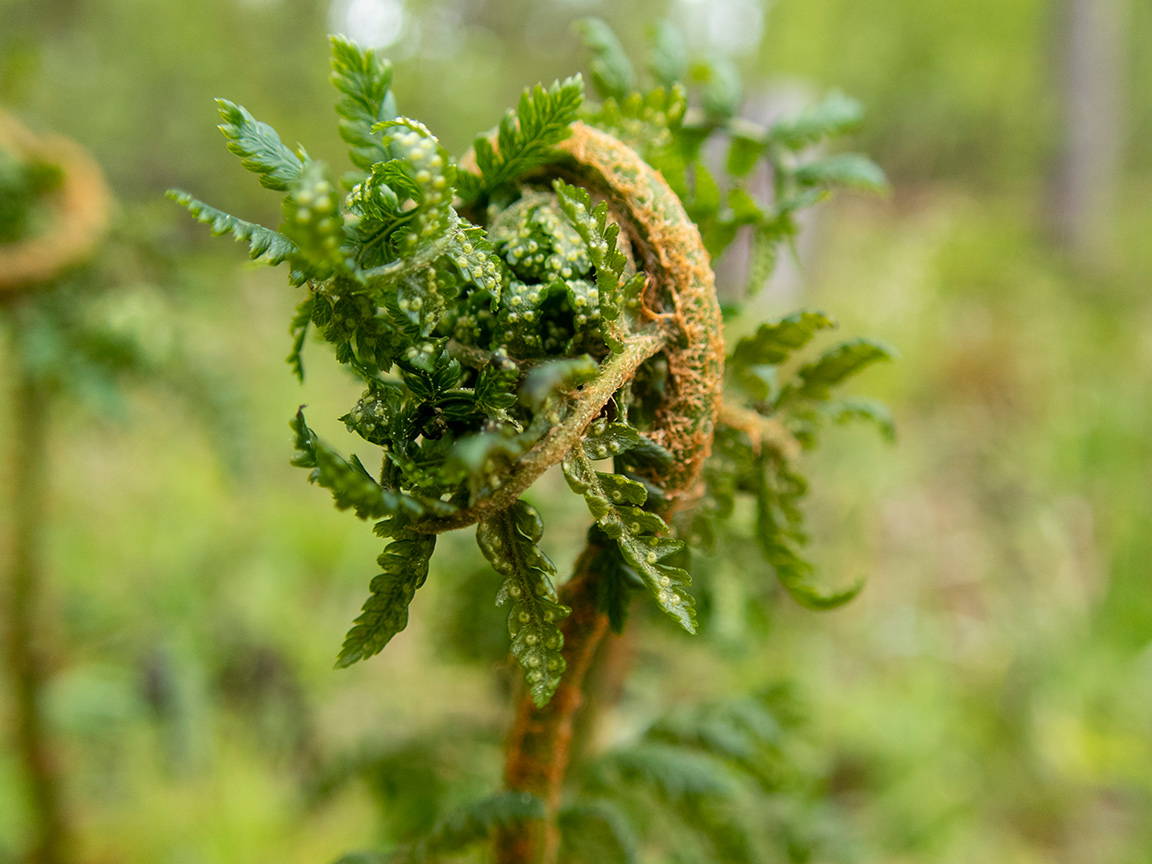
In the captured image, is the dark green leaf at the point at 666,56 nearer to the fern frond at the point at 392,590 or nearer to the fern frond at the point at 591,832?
the fern frond at the point at 392,590

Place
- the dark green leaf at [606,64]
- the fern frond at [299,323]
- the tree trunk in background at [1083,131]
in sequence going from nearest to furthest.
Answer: the fern frond at [299,323]
the dark green leaf at [606,64]
the tree trunk in background at [1083,131]

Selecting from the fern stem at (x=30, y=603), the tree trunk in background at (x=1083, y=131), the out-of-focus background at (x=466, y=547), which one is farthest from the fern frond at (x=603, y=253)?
the tree trunk in background at (x=1083, y=131)

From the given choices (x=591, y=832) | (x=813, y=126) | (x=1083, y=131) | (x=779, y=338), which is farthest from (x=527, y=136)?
(x=1083, y=131)

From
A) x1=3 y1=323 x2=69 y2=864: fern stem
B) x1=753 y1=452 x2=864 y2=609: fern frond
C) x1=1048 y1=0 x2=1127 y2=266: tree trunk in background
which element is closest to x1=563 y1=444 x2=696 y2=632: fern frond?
x1=753 y1=452 x2=864 y2=609: fern frond

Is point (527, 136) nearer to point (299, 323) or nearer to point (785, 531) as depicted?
point (299, 323)

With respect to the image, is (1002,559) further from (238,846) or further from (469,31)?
(469,31)

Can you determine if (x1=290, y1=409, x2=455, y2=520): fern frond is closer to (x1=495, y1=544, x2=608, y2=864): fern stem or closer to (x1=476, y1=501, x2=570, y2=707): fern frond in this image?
(x1=476, y1=501, x2=570, y2=707): fern frond
